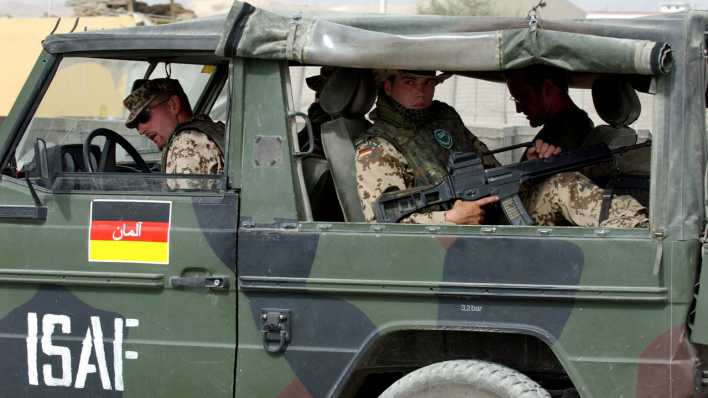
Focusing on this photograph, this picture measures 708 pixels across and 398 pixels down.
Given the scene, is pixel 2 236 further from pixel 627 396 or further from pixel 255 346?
A: pixel 627 396

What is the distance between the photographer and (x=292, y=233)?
349 centimetres

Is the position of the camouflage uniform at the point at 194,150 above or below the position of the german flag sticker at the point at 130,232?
above

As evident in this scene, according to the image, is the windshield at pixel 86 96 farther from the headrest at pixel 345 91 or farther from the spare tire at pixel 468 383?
the spare tire at pixel 468 383

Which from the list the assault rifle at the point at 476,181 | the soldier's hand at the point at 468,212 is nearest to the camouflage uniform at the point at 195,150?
the assault rifle at the point at 476,181

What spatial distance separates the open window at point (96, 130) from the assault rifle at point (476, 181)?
66 centimetres

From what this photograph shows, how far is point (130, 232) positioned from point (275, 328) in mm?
647

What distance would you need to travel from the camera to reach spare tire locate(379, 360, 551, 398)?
336cm

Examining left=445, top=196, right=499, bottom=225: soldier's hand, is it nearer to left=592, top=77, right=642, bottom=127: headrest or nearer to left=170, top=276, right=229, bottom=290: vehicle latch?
left=592, top=77, right=642, bottom=127: headrest

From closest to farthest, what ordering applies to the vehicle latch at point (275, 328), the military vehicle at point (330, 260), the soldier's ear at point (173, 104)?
the military vehicle at point (330, 260)
the vehicle latch at point (275, 328)
the soldier's ear at point (173, 104)

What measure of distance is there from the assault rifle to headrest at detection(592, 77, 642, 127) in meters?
0.23

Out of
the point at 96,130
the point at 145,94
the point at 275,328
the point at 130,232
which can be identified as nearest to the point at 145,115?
the point at 145,94

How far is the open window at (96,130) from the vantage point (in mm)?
3693

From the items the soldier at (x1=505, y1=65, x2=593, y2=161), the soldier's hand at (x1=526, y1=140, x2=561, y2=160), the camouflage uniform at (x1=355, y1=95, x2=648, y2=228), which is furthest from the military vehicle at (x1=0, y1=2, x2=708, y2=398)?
the soldier at (x1=505, y1=65, x2=593, y2=161)

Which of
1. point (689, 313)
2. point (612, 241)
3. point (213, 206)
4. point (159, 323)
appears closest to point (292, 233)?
point (213, 206)
